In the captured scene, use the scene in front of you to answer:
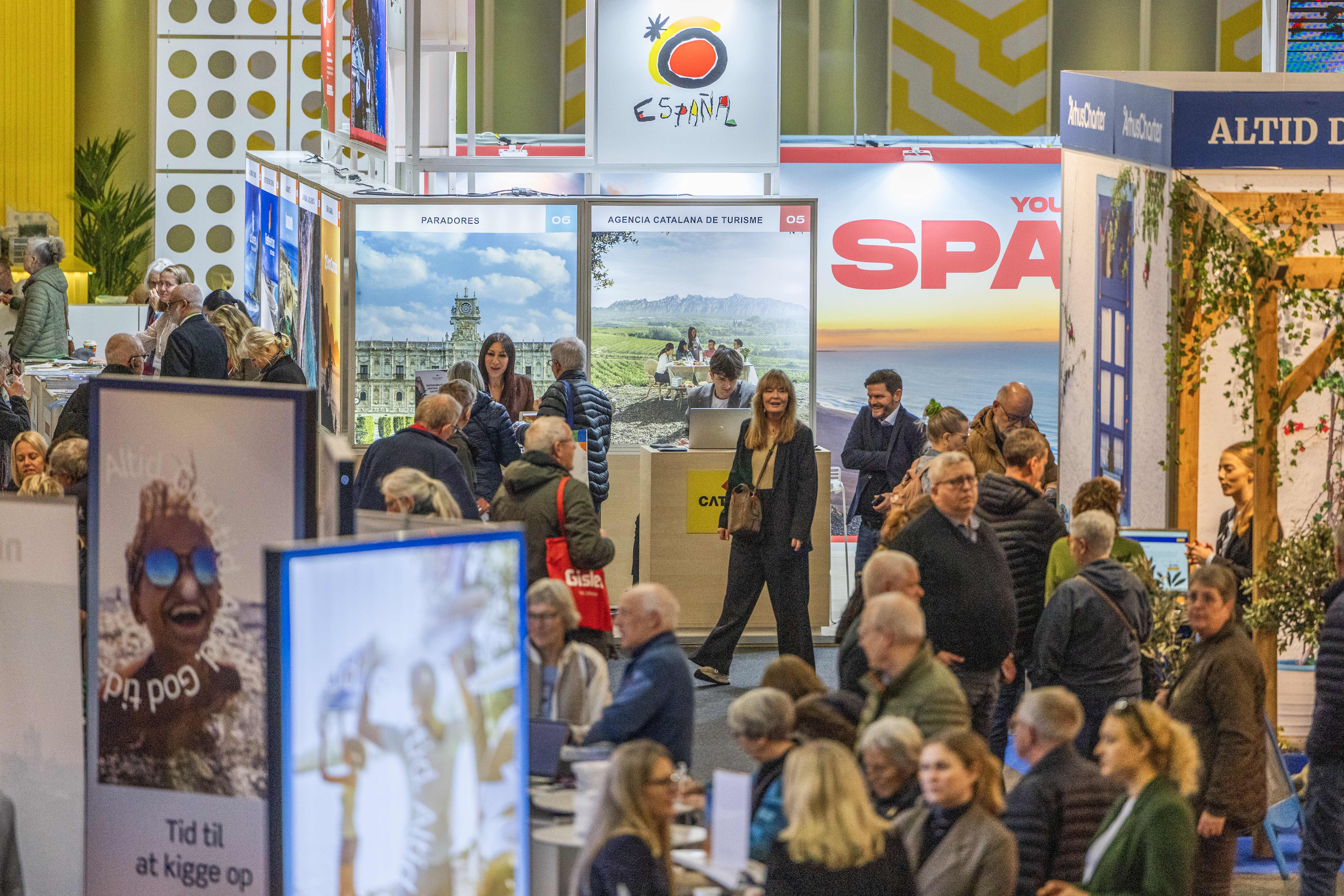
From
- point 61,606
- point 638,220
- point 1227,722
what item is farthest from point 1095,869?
point 638,220

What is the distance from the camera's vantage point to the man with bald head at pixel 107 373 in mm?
6789

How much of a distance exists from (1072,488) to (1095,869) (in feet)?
13.9

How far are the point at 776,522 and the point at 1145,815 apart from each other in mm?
3832

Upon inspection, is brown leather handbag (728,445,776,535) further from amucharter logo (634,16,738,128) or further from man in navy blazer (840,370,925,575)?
amucharter logo (634,16,738,128)

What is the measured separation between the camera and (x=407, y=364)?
8.33 meters

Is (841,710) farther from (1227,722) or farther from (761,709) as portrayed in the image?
(1227,722)

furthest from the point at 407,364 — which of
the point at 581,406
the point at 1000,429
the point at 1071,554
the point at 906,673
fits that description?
the point at 906,673

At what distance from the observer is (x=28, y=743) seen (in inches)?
131

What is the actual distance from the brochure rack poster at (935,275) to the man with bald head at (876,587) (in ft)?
27.5

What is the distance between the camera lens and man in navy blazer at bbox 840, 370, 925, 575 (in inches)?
303

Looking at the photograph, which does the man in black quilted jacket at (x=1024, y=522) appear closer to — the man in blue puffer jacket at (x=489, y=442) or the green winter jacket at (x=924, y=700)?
the green winter jacket at (x=924, y=700)

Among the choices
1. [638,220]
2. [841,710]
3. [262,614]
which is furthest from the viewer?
[638,220]

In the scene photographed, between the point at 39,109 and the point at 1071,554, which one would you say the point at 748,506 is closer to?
the point at 1071,554

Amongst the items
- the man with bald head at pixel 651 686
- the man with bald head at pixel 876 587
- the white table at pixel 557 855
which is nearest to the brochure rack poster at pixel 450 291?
the man with bald head at pixel 876 587
